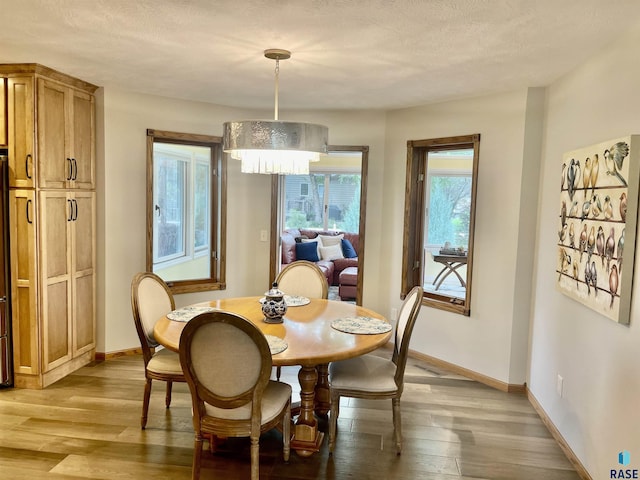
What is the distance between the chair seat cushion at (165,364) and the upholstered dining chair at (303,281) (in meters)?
1.12

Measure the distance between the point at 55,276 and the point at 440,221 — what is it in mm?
3129

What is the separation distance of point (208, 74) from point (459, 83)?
1.77 meters

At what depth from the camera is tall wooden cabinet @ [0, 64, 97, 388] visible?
11.4 feet

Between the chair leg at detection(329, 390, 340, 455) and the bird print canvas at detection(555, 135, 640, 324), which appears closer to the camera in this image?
the bird print canvas at detection(555, 135, 640, 324)

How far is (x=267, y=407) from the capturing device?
2.42 meters

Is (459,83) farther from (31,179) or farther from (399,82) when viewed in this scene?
(31,179)

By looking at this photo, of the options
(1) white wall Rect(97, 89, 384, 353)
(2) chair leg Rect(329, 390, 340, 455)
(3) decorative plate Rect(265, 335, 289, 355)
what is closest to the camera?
(3) decorative plate Rect(265, 335, 289, 355)

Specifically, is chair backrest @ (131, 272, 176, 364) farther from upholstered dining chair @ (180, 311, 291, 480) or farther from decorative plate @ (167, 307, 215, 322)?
upholstered dining chair @ (180, 311, 291, 480)

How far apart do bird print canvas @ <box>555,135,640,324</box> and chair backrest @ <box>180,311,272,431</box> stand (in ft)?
5.35

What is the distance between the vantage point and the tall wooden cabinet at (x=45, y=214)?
3.46m

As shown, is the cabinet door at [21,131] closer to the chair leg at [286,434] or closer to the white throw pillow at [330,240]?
the chair leg at [286,434]

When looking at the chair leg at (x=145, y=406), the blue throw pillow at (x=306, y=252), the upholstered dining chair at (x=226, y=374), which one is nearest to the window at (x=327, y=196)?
the blue throw pillow at (x=306, y=252)

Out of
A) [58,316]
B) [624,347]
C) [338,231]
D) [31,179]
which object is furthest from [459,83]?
[338,231]

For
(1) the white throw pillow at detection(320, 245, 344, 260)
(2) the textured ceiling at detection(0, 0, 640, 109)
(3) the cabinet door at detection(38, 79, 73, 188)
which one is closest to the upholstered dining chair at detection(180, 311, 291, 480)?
(2) the textured ceiling at detection(0, 0, 640, 109)
